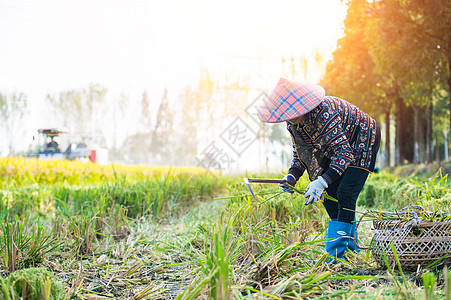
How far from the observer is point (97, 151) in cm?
1441

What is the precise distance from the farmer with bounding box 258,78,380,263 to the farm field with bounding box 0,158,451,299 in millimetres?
231

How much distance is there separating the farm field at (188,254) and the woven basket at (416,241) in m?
0.07

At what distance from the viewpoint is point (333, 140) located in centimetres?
240

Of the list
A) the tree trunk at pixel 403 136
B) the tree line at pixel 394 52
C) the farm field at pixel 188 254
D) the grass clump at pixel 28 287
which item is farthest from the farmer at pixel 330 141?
the tree trunk at pixel 403 136

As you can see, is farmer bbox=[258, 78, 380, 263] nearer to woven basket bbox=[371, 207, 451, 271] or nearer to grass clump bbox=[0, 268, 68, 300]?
woven basket bbox=[371, 207, 451, 271]

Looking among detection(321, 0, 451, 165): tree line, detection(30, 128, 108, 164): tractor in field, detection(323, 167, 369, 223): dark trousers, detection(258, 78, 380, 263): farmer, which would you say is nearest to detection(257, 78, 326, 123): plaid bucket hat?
detection(258, 78, 380, 263): farmer

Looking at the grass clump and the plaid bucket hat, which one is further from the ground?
the plaid bucket hat

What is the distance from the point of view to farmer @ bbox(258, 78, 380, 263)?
7.77ft

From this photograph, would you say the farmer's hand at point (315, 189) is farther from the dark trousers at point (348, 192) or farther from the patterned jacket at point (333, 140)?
the dark trousers at point (348, 192)

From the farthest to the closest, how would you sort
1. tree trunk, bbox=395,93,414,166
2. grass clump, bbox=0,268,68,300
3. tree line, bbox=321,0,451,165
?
tree trunk, bbox=395,93,414,166
tree line, bbox=321,0,451,165
grass clump, bbox=0,268,68,300

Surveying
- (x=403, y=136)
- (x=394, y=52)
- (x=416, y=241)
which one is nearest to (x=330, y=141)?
(x=416, y=241)

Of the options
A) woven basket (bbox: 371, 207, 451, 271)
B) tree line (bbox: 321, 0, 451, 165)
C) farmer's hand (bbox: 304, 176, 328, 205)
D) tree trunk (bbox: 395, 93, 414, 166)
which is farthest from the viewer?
tree trunk (bbox: 395, 93, 414, 166)

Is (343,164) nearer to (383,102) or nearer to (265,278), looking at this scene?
(265,278)

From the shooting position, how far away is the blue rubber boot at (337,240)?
2.38 metres
